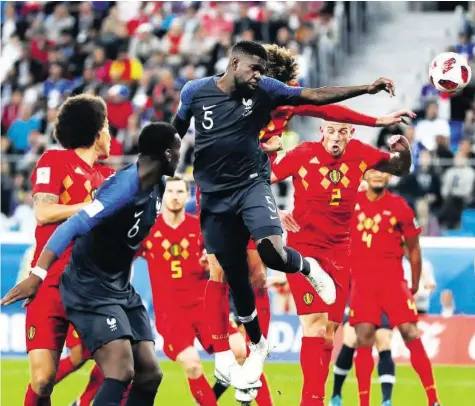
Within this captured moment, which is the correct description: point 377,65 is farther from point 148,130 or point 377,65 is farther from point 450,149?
point 148,130

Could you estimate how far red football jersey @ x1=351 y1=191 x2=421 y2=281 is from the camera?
1133 centimetres

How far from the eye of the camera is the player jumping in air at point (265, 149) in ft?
28.3

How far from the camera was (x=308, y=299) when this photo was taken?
9375mm

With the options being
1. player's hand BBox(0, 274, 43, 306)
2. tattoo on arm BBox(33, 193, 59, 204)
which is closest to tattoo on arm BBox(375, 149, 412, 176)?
tattoo on arm BBox(33, 193, 59, 204)

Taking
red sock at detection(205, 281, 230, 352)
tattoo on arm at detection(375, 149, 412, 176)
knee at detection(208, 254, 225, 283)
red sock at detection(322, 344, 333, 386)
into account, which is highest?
tattoo on arm at detection(375, 149, 412, 176)

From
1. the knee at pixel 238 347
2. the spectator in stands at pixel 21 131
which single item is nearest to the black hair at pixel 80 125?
the knee at pixel 238 347

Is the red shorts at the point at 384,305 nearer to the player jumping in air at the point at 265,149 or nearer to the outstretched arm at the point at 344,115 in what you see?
the player jumping in air at the point at 265,149

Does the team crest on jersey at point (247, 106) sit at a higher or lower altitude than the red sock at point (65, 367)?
higher

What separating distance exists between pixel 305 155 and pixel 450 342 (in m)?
5.15

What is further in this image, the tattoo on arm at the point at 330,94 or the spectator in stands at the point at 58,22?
the spectator in stands at the point at 58,22

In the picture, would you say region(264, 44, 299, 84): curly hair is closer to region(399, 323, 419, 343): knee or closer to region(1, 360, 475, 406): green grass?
region(399, 323, 419, 343): knee

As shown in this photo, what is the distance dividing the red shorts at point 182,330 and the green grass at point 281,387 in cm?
105

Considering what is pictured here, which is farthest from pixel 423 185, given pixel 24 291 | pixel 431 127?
pixel 24 291

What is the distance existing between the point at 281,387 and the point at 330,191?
11.2 feet
